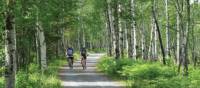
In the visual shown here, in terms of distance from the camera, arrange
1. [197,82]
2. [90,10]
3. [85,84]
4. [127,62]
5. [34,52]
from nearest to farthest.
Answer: [197,82] → [85,84] → [127,62] → [34,52] → [90,10]

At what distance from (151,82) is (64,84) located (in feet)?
21.4

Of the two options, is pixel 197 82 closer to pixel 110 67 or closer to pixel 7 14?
pixel 7 14

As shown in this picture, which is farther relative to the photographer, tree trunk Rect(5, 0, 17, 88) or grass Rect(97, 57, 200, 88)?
grass Rect(97, 57, 200, 88)

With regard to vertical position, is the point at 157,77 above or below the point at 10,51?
below

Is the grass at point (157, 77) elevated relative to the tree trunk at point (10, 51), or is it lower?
lower

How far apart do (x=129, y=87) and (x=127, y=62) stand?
229 inches

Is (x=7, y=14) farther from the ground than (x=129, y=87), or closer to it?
farther from the ground

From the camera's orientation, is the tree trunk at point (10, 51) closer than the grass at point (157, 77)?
Yes

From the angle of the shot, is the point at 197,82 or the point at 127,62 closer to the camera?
the point at 197,82

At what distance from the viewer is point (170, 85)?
18.5 m

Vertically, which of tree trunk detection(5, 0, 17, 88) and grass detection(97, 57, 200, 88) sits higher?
tree trunk detection(5, 0, 17, 88)

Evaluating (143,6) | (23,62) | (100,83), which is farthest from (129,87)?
(143,6)

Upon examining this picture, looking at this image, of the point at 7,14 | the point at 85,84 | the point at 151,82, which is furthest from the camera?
the point at 85,84

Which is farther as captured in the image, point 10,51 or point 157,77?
point 157,77
